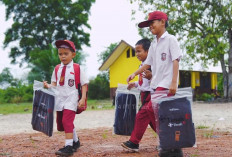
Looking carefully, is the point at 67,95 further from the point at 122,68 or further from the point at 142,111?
the point at 122,68

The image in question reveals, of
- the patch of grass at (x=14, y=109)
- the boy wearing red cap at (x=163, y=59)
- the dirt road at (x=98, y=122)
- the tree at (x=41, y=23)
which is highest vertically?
the tree at (x=41, y=23)

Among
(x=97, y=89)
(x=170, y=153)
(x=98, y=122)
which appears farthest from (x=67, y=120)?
(x=97, y=89)

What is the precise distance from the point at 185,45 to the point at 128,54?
8055mm

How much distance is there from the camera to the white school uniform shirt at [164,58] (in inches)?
143

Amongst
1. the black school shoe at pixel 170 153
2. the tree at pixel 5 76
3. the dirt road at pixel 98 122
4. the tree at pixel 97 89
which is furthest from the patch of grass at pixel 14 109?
the tree at pixel 5 76

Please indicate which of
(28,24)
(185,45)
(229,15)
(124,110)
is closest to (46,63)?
(28,24)

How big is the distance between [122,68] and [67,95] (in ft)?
80.2

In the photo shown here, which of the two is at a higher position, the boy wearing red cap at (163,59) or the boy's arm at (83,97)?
the boy wearing red cap at (163,59)

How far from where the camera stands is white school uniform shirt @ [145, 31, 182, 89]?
3639mm

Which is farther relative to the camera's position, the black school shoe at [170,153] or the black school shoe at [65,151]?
the black school shoe at [65,151]

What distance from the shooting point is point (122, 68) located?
2852 cm

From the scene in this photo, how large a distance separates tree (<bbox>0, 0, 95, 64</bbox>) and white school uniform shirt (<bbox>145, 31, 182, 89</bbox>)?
31.5 meters

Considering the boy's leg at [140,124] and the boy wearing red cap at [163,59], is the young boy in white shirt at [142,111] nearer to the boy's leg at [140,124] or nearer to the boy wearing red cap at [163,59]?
the boy's leg at [140,124]

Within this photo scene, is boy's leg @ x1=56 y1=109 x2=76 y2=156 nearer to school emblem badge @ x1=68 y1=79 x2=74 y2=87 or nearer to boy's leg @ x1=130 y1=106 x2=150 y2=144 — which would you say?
school emblem badge @ x1=68 y1=79 x2=74 y2=87
